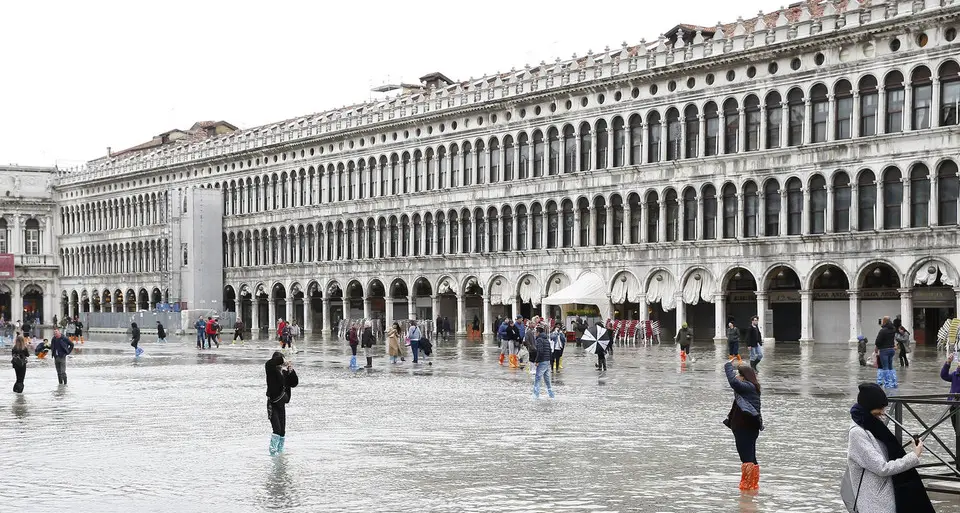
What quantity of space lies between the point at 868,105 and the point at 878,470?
43610 millimetres

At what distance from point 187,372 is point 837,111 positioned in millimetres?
28113

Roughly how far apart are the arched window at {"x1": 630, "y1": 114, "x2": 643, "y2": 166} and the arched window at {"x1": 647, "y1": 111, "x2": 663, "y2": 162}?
0.51 metres

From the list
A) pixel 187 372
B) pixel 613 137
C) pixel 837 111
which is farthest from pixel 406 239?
pixel 187 372

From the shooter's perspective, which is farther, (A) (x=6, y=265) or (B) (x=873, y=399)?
(A) (x=6, y=265)

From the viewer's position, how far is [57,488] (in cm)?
1341

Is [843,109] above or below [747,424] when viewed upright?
above

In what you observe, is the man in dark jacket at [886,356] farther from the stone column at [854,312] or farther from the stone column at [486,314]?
the stone column at [486,314]

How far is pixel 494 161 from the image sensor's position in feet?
221

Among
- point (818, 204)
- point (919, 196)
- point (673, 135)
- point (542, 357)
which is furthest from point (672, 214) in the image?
point (542, 357)

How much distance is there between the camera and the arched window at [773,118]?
52906 mm

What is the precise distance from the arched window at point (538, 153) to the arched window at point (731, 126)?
1178 centimetres

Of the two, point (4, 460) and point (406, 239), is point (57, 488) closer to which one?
point (4, 460)

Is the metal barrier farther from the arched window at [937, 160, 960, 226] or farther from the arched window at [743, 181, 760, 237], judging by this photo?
the arched window at [743, 181, 760, 237]

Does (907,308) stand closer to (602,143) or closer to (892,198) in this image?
(892,198)
